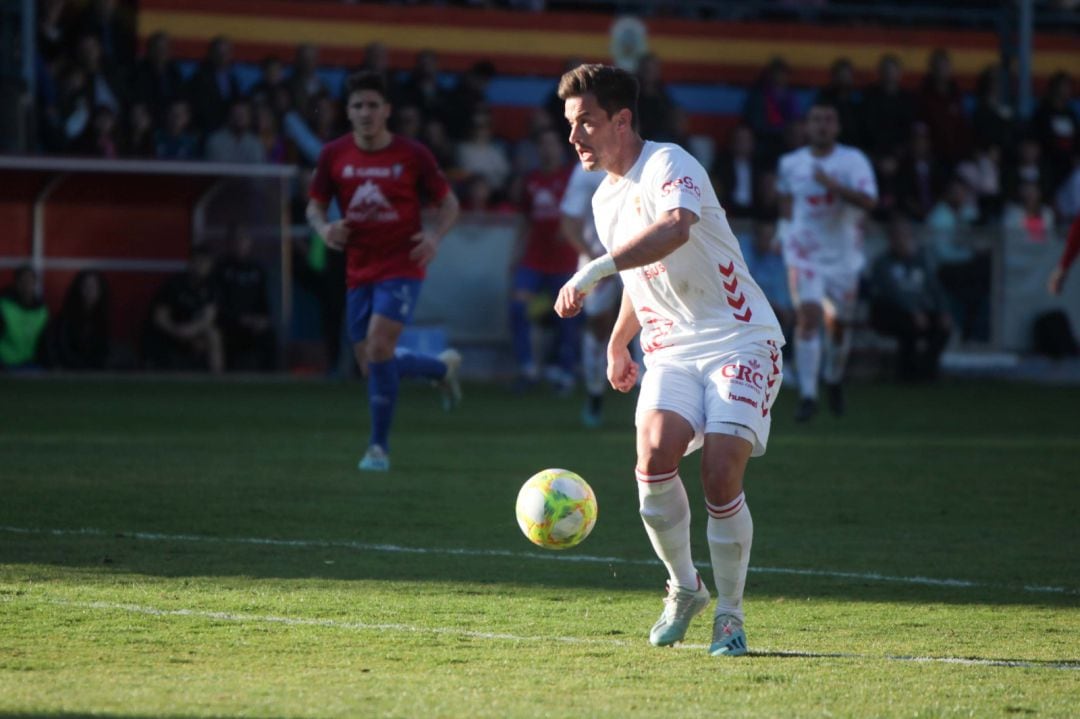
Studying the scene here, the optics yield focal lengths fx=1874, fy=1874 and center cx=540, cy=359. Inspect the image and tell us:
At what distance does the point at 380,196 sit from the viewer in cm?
1145

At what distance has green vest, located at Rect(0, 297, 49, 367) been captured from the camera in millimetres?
19547

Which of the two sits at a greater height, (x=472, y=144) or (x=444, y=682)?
(x=472, y=144)

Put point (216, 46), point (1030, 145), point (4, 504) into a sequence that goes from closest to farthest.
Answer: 1. point (4, 504)
2. point (216, 46)
3. point (1030, 145)

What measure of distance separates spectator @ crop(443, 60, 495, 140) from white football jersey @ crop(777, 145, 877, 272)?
6.18 meters

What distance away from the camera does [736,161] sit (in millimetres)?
22234

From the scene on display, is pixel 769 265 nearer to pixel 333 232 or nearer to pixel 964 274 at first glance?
pixel 964 274

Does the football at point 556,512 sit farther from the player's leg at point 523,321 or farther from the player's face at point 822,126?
the player's leg at point 523,321

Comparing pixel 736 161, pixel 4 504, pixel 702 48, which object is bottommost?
pixel 4 504

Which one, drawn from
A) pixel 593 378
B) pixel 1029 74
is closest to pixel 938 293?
pixel 1029 74

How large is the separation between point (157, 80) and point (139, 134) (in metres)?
0.69

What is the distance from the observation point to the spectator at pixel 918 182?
2330 centimetres

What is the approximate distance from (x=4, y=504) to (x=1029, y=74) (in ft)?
63.6

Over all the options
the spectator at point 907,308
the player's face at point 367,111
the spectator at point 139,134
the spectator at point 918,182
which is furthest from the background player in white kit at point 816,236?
the spectator at point 139,134

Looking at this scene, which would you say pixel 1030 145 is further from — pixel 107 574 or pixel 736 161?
pixel 107 574
